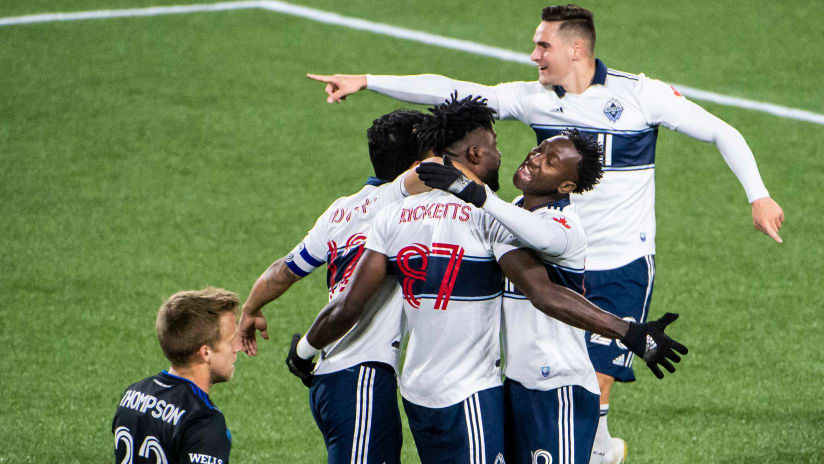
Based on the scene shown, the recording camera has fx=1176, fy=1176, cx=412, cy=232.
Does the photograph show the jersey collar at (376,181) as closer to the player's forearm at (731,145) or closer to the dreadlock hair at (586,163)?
the dreadlock hair at (586,163)

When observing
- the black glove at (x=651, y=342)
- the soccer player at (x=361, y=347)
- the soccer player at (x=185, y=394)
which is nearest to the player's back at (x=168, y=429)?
the soccer player at (x=185, y=394)

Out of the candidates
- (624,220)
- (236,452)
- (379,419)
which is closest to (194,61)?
(236,452)

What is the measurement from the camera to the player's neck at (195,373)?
434 cm

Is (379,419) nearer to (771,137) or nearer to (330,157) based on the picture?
(330,157)

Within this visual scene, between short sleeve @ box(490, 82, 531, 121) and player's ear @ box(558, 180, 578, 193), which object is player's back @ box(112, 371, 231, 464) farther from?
short sleeve @ box(490, 82, 531, 121)

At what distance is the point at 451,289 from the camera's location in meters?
4.64

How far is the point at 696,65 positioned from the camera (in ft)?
45.5

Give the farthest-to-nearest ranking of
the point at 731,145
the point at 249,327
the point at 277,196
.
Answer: the point at 277,196, the point at 731,145, the point at 249,327

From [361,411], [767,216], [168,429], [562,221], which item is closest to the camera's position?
[168,429]

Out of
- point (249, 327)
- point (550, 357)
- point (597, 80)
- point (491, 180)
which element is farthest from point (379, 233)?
point (597, 80)

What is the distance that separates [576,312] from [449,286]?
0.52 meters

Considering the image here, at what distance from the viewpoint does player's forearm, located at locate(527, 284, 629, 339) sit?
14.6 ft

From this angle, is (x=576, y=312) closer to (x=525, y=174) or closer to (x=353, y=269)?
(x=525, y=174)

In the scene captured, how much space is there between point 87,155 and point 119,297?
2.92 meters
